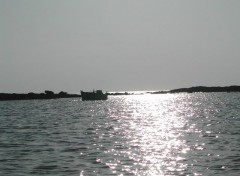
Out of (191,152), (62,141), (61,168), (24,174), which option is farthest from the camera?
(62,141)

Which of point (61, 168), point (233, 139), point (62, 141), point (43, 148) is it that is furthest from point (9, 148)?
point (233, 139)

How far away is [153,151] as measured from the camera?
3281cm

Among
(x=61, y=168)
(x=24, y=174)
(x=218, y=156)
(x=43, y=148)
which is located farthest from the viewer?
(x=43, y=148)

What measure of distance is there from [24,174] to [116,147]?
12444mm

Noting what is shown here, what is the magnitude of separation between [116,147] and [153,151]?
12.7 feet

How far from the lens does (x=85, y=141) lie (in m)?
40.6

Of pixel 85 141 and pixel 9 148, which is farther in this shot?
pixel 85 141

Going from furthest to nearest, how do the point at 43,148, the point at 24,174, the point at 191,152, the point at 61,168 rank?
the point at 43,148
the point at 191,152
the point at 61,168
the point at 24,174

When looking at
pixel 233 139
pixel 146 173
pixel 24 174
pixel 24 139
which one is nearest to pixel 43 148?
pixel 24 139

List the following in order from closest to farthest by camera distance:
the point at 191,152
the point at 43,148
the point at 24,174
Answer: the point at 24,174 < the point at 191,152 < the point at 43,148

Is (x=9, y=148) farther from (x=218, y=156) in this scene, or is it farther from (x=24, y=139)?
(x=218, y=156)

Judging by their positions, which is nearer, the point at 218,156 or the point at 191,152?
the point at 218,156

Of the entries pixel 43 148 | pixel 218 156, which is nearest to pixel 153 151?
pixel 218 156

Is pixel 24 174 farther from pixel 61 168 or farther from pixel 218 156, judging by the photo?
pixel 218 156
